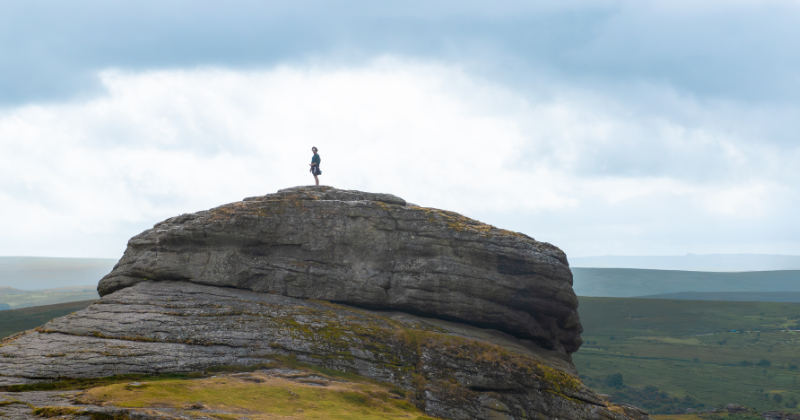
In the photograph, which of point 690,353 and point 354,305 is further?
point 690,353

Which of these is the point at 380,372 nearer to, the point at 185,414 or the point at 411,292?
the point at 411,292

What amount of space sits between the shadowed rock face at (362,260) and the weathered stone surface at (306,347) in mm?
1494

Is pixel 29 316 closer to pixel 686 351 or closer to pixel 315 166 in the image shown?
pixel 315 166

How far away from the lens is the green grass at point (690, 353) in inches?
3706

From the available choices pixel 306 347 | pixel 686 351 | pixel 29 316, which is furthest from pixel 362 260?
pixel 29 316

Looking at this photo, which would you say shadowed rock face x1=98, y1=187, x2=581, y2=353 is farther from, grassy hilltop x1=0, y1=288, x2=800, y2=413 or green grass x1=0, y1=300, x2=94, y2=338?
green grass x1=0, y1=300, x2=94, y2=338

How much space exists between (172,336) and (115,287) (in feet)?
32.0

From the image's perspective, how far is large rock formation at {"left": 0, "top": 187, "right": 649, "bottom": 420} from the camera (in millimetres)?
26766

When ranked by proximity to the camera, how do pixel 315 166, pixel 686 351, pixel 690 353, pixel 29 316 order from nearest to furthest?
pixel 315 166 < pixel 690 353 < pixel 686 351 < pixel 29 316

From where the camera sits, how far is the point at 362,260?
34156mm

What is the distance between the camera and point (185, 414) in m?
18.6

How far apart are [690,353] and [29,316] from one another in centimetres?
18061

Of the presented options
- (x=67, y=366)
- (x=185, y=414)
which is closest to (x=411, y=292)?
(x=185, y=414)

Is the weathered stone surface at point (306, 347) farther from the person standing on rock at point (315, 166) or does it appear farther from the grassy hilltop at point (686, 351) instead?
the grassy hilltop at point (686, 351)
